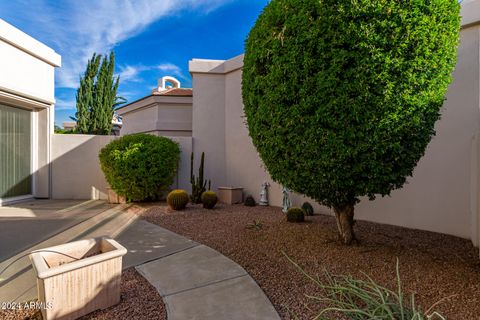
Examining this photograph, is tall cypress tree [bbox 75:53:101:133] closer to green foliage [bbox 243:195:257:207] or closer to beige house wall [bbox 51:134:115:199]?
beige house wall [bbox 51:134:115:199]

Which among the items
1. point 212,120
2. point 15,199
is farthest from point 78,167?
point 212,120

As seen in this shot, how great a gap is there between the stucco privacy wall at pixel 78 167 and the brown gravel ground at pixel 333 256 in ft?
15.5

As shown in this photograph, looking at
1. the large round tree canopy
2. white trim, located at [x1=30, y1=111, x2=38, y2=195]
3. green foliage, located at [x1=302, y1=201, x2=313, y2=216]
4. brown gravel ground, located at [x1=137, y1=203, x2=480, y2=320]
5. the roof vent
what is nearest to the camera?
brown gravel ground, located at [x1=137, y1=203, x2=480, y2=320]

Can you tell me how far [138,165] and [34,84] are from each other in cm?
462

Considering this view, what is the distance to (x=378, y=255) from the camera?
4.05 m

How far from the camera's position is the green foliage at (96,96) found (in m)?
17.8

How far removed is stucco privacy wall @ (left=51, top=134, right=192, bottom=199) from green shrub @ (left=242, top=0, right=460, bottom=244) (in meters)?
7.08

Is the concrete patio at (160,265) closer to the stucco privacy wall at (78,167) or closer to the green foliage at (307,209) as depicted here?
the stucco privacy wall at (78,167)

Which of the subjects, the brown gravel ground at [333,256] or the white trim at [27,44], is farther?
the white trim at [27,44]

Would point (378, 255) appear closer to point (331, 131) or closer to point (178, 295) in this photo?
point (331, 131)

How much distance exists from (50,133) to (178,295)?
957 cm

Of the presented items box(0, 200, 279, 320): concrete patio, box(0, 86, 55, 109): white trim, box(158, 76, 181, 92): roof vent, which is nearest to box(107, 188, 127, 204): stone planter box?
box(0, 200, 279, 320): concrete patio

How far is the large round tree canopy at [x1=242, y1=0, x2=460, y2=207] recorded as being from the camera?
3.31 meters

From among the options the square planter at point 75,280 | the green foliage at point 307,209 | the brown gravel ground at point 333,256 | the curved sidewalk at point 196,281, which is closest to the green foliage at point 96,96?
the brown gravel ground at point 333,256
